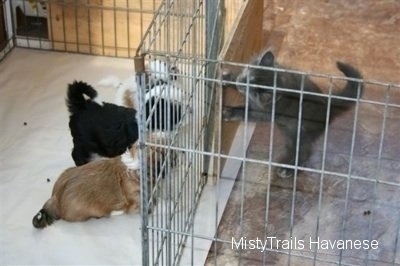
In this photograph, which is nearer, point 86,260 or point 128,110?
point 86,260

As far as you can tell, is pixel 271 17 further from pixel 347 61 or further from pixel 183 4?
pixel 183 4

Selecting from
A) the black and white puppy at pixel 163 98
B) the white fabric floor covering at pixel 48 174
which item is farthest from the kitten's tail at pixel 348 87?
the black and white puppy at pixel 163 98

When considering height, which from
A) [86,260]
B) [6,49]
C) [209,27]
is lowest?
[86,260]

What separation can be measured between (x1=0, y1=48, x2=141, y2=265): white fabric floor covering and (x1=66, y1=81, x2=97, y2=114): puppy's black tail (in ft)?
0.68

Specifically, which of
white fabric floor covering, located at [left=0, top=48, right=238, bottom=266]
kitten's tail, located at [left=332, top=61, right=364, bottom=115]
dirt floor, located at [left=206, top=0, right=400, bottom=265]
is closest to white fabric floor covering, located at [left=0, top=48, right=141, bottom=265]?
white fabric floor covering, located at [left=0, top=48, right=238, bottom=266]

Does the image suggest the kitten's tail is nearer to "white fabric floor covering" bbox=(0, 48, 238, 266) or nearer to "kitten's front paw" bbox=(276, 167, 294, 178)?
"kitten's front paw" bbox=(276, 167, 294, 178)

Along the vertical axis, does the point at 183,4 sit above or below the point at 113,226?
above

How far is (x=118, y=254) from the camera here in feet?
7.50

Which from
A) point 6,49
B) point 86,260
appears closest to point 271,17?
point 6,49

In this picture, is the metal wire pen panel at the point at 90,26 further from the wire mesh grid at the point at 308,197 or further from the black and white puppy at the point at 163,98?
the black and white puppy at the point at 163,98

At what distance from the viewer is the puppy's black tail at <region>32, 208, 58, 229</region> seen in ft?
7.75

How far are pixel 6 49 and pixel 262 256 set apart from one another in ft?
5.30

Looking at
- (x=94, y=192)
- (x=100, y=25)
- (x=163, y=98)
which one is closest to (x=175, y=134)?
(x=163, y=98)

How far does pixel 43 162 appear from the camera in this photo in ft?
8.80
